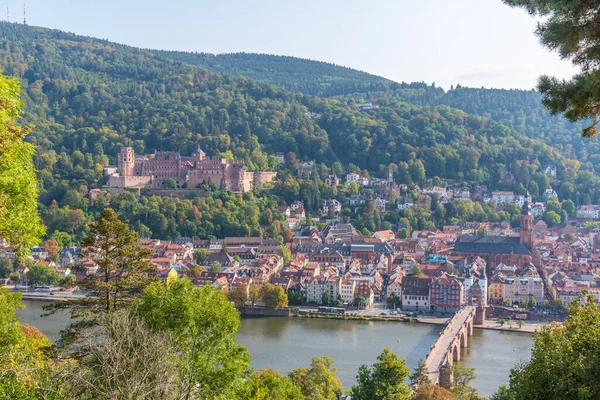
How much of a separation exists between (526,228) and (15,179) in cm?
3440

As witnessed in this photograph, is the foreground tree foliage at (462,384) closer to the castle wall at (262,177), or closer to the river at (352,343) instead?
the river at (352,343)

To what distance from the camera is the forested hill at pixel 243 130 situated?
5197cm

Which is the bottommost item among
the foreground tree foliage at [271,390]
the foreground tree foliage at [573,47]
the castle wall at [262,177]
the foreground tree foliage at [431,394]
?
the foreground tree foliage at [431,394]

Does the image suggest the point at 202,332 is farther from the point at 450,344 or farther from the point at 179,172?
the point at 179,172

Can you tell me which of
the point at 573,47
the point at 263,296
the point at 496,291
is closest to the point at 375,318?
the point at 263,296

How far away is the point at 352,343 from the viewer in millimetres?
22094

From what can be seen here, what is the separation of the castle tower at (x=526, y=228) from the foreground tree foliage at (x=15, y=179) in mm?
33725

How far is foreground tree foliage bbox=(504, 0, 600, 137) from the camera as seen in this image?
4105 mm

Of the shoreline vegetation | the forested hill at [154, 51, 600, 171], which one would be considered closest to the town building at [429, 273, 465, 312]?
the shoreline vegetation

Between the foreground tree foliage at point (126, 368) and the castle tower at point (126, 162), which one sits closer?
the foreground tree foliage at point (126, 368)

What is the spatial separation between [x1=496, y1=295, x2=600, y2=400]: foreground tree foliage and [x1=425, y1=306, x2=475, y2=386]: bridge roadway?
10.7 m

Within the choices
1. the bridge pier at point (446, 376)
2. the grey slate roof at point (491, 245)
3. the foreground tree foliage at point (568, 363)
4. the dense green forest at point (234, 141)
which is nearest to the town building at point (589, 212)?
the dense green forest at point (234, 141)

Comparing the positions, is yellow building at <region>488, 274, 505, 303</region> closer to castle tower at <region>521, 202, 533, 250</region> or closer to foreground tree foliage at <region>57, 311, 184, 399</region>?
castle tower at <region>521, 202, 533, 250</region>

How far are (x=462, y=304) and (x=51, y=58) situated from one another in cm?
6130
